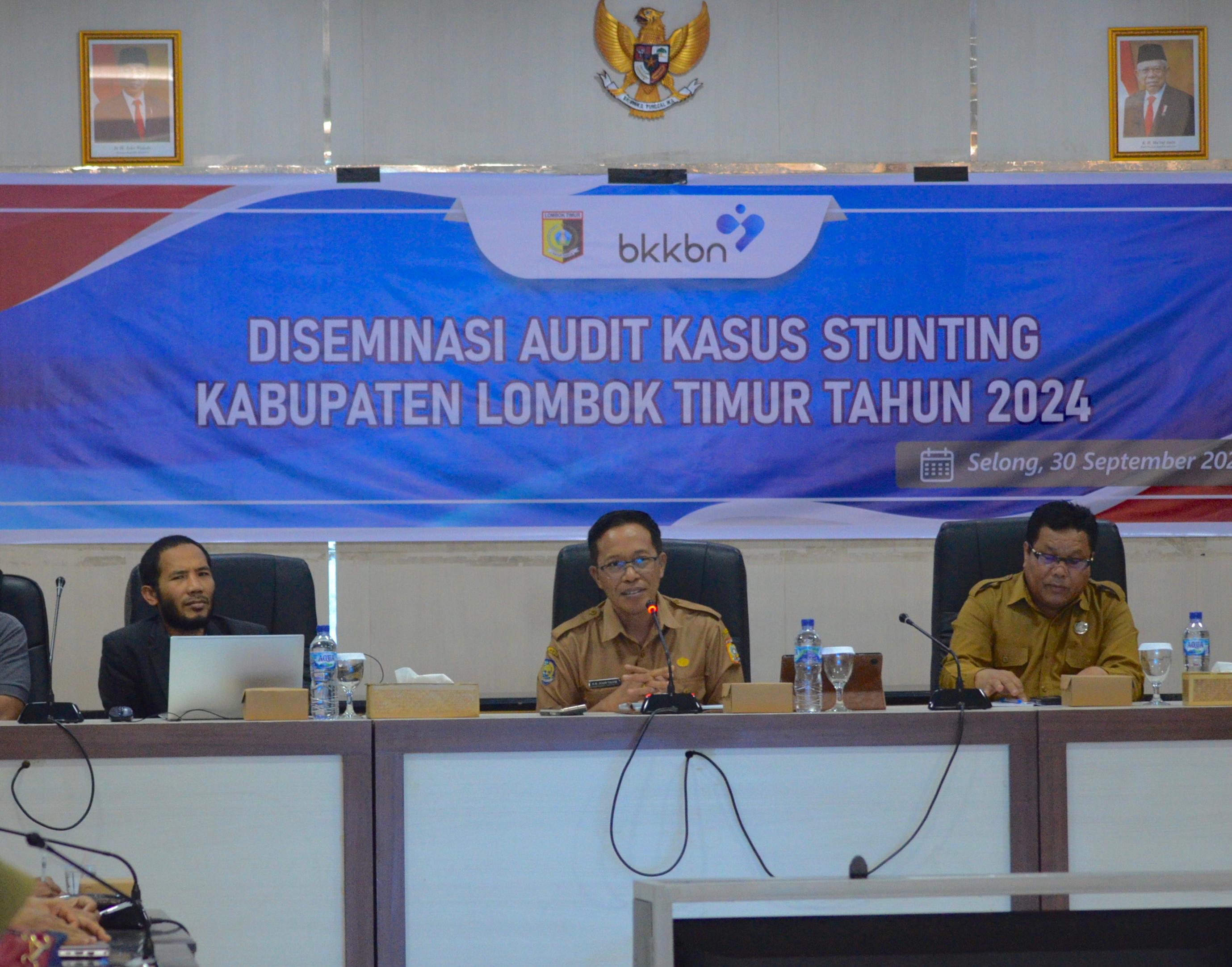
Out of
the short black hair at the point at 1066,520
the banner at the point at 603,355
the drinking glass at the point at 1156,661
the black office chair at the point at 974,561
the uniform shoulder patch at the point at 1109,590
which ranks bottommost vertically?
the drinking glass at the point at 1156,661

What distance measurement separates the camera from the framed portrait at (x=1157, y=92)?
3947 millimetres

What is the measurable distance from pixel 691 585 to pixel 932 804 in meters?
0.97

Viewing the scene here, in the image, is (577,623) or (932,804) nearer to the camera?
(932,804)

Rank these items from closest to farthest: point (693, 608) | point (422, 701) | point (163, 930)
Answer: point (163, 930) < point (422, 701) < point (693, 608)

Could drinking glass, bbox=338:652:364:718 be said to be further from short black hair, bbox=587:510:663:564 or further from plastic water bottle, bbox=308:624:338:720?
short black hair, bbox=587:510:663:564

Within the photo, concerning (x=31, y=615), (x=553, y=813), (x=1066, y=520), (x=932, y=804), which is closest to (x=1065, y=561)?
(x=1066, y=520)

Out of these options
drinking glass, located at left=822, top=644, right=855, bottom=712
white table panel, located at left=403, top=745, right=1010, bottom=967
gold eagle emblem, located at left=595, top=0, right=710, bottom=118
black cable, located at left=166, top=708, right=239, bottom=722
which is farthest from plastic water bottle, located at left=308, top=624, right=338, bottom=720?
gold eagle emblem, located at left=595, top=0, right=710, bottom=118

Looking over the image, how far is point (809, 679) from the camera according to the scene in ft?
8.06

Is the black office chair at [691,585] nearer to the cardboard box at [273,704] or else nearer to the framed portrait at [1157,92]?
the cardboard box at [273,704]

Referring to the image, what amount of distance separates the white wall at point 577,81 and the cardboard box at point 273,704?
6.61 ft

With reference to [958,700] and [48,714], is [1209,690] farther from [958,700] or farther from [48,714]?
[48,714]

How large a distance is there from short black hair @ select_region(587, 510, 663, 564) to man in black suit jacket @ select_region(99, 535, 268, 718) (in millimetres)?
822

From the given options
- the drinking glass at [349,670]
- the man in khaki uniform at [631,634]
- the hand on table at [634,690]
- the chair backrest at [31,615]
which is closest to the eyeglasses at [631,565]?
the man in khaki uniform at [631,634]

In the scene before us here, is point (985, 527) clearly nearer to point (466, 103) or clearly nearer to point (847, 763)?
point (847, 763)
